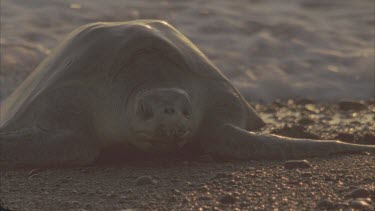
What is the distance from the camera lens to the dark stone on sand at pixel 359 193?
395 centimetres

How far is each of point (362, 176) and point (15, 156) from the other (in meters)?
2.01

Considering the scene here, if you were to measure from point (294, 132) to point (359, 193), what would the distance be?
2044mm

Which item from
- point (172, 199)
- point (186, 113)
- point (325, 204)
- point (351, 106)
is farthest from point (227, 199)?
point (351, 106)

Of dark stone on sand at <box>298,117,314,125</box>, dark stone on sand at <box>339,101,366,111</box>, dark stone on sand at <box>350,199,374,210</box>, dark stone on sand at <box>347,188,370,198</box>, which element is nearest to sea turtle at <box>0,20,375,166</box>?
dark stone on sand at <box>347,188,370,198</box>

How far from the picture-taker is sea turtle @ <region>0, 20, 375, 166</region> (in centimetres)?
489

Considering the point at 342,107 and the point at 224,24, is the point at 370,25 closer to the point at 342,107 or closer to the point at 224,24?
the point at 224,24

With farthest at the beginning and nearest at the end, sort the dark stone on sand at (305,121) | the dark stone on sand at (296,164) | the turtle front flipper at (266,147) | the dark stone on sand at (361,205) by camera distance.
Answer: the dark stone on sand at (305,121)
the turtle front flipper at (266,147)
the dark stone on sand at (296,164)
the dark stone on sand at (361,205)

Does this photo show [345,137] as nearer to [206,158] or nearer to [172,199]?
[206,158]

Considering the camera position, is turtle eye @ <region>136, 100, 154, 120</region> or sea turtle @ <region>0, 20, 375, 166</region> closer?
turtle eye @ <region>136, 100, 154, 120</region>

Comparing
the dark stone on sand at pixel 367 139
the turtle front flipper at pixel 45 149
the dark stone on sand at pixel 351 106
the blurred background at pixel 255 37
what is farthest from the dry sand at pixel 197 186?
the blurred background at pixel 255 37

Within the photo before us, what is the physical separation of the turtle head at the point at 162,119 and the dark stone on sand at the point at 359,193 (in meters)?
1.14

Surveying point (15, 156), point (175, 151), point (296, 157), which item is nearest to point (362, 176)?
point (296, 157)

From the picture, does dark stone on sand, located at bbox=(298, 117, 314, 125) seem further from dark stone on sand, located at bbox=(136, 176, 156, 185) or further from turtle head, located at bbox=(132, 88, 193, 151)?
dark stone on sand, located at bbox=(136, 176, 156, 185)

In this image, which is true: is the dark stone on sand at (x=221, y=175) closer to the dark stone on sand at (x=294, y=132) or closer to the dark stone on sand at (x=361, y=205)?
the dark stone on sand at (x=361, y=205)
